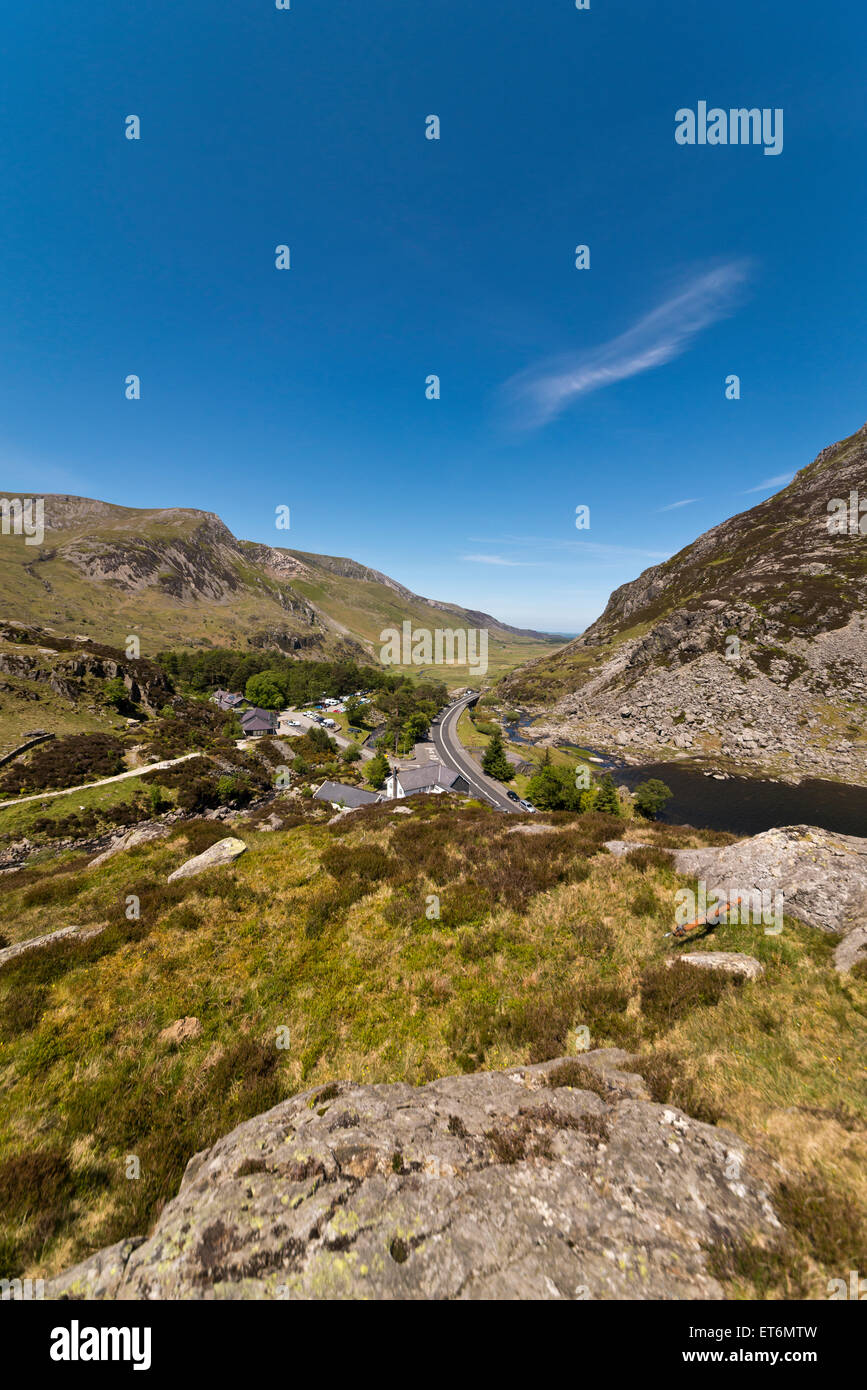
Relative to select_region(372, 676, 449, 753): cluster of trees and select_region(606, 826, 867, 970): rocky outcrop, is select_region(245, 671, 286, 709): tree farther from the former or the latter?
select_region(606, 826, 867, 970): rocky outcrop

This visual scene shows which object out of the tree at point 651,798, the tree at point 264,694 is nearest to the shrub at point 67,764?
the tree at point 264,694

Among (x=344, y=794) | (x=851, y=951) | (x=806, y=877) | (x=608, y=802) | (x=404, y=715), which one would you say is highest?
(x=806, y=877)

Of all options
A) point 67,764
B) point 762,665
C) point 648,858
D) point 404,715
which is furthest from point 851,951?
point 762,665

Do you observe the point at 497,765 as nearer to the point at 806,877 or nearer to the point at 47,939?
the point at 806,877

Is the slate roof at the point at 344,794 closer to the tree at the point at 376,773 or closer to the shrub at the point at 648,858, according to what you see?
the tree at the point at 376,773

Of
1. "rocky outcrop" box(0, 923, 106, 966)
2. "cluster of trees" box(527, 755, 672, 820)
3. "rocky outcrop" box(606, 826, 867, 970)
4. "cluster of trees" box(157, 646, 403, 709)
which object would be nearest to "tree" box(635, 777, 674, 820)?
"cluster of trees" box(527, 755, 672, 820)

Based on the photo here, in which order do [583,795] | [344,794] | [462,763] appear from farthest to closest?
[462,763]
[583,795]
[344,794]
